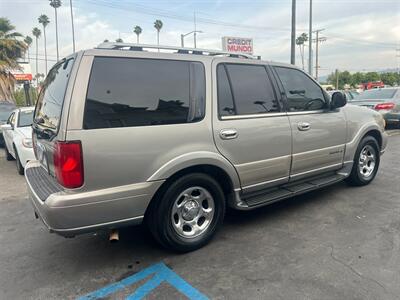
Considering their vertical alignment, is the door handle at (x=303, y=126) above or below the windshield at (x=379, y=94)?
below

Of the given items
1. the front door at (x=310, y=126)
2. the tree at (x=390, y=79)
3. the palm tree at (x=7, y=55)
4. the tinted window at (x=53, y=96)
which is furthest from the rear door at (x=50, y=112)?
the tree at (x=390, y=79)

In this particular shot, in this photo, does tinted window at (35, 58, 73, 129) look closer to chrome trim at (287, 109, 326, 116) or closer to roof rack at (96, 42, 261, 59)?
roof rack at (96, 42, 261, 59)

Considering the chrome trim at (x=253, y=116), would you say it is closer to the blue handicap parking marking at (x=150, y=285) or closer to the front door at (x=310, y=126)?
the front door at (x=310, y=126)

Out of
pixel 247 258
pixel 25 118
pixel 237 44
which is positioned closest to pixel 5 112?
pixel 25 118

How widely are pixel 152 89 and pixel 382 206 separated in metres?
3.43

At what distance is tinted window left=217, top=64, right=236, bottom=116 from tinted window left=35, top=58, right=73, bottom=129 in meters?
1.45

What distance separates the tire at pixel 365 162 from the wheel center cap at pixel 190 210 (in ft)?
9.43

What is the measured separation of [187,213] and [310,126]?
1.98 m

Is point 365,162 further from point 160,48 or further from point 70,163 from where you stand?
point 70,163

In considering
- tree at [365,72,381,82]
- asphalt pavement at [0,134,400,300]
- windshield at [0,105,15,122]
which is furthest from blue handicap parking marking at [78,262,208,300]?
tree at [365,72,381,82]

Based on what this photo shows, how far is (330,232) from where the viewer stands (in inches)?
148

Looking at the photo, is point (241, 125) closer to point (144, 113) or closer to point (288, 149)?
point (288, 149)

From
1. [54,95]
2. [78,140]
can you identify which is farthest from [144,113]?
[54,95]

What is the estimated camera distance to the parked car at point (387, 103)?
11.1 metres
